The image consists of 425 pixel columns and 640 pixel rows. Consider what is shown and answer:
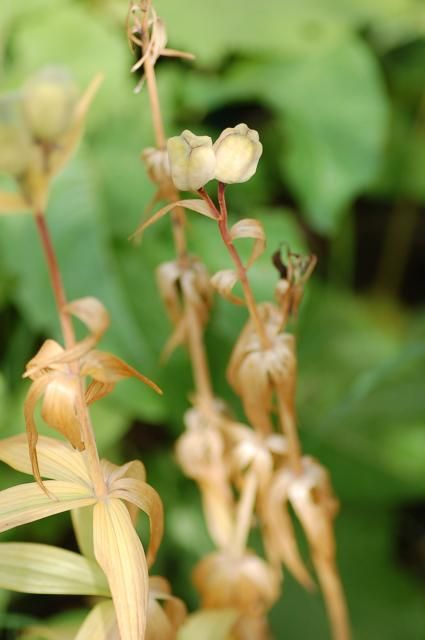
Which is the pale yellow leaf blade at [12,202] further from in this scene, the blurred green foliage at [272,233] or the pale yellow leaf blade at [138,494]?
the blurred green foliage at [272,233]

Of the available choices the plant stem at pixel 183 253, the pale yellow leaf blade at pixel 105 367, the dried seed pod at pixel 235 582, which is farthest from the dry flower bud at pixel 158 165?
the dried seed pod at pixel 235 582

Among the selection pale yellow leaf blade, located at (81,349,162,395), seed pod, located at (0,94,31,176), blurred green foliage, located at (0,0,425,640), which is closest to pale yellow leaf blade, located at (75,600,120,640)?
pale yellow leaf blade, located at (81,349,162,395)

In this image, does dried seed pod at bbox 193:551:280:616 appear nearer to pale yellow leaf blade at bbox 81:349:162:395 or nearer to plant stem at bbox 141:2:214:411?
plant stem at bbox 141:2:214:411

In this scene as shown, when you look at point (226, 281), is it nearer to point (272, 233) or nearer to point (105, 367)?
point (105, 367)

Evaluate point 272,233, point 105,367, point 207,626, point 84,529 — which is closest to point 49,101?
point 105,367

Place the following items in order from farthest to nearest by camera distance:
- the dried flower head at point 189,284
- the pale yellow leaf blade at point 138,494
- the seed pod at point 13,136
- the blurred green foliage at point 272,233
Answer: the blurred green foliage at point 272,233 → the dried flower head at point 189,284 → the pale yellow leaf blade at point 138,494 → the seed pod at point 13,136

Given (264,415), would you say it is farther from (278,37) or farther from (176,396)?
(278,37)

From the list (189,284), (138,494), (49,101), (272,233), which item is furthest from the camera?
(272,233)
